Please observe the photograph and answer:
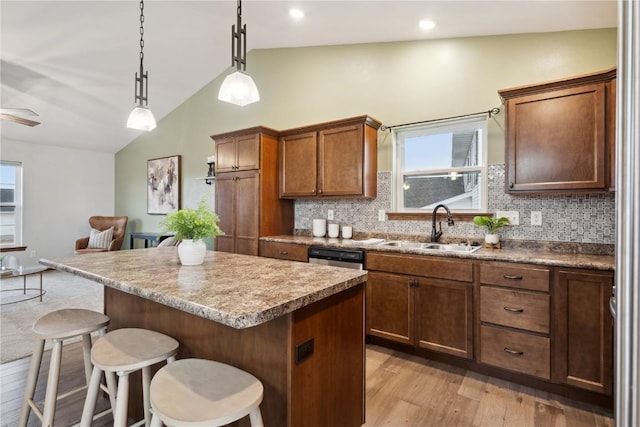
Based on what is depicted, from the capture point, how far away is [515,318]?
2.23 meters

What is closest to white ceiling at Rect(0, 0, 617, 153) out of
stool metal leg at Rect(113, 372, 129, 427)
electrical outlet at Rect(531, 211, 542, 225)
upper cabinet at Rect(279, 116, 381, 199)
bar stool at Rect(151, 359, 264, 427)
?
upper cabinet at Rect(279, 116, 381, 199)

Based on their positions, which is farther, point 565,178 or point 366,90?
point 366,90

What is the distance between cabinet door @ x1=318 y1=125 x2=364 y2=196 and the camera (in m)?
3.30

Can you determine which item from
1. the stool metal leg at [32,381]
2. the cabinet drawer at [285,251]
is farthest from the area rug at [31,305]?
the cabinet drawer at [285,251]

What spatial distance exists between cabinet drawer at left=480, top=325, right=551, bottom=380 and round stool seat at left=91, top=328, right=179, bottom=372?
208 centimetres

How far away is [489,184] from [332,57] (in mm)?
2290

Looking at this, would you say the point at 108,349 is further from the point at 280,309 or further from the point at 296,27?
the point at 296,27

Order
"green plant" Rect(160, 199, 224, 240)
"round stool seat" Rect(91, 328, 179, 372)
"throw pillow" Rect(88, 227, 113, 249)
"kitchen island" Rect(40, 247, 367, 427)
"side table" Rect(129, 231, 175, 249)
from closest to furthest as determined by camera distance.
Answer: "kitchen island" Rect(40, 247, 367, 427) → "round stool seat" Rect(91, 328, 179, 372) → "green plant" Rect(160, 199, 224, 240) → "side table" Rect(129, 231, 175, 249) → "throw pillow" Rect(88, 227, 113, 249)

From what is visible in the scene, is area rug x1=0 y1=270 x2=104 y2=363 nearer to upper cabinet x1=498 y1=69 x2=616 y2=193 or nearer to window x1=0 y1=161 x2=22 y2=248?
window x1=0 y1=161 x2=22 y2=248

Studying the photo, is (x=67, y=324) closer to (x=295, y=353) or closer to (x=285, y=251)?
(x=295, y=353)

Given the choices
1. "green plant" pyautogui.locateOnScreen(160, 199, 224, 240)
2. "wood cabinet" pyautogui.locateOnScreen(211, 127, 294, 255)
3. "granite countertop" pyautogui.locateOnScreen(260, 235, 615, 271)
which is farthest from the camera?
"wood cabinet" pyautogui.locateOnScreen(211, 127, 294, 255)

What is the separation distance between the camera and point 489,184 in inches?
115

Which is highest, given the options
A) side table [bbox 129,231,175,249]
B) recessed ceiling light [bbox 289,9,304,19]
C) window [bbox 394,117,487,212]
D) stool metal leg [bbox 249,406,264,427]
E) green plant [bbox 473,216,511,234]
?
recessed ceiling light [bbox 289,9,304,19]

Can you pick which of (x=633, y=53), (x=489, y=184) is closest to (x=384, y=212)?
(x=489, y=184)
